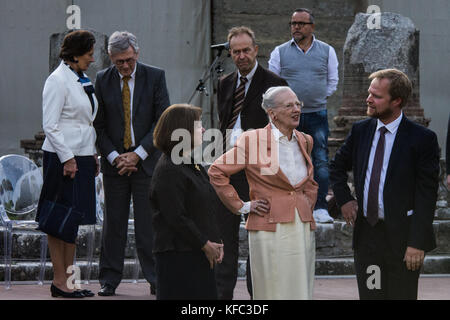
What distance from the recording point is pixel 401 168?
5.52m

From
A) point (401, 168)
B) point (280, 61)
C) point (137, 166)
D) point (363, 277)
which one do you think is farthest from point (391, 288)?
point (280, 61)

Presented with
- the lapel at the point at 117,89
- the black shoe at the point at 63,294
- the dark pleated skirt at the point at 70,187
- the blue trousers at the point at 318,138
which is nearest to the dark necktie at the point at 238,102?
the lapel at the point at 117,89

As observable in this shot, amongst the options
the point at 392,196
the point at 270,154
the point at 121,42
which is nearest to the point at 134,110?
the point at 121,42

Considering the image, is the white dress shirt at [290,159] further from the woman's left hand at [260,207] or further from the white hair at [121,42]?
the white hair at [121,42]

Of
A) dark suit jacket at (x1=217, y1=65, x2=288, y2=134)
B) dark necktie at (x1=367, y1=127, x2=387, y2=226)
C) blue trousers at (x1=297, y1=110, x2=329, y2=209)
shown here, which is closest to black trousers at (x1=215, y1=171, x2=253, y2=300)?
dark suit jacket at (x1=217, y1=65, x2=288, y2=134)

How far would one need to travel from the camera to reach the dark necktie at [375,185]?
5547 millimetres

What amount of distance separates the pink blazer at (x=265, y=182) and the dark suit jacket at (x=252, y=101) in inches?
50.5

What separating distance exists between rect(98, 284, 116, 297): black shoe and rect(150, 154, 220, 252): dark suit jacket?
2.17m

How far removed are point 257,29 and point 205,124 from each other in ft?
6.27

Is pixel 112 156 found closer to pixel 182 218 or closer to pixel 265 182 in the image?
pixel 265 182

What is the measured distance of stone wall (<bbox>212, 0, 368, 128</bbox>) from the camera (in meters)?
16.4

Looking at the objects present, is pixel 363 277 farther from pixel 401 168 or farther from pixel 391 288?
pixel 401 168

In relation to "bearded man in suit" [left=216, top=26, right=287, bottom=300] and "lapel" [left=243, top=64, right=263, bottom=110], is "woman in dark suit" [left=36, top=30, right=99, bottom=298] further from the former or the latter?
"lapel" [left=243, top=64, right=263, bottom=110]

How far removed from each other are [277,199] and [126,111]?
2.38 metres
